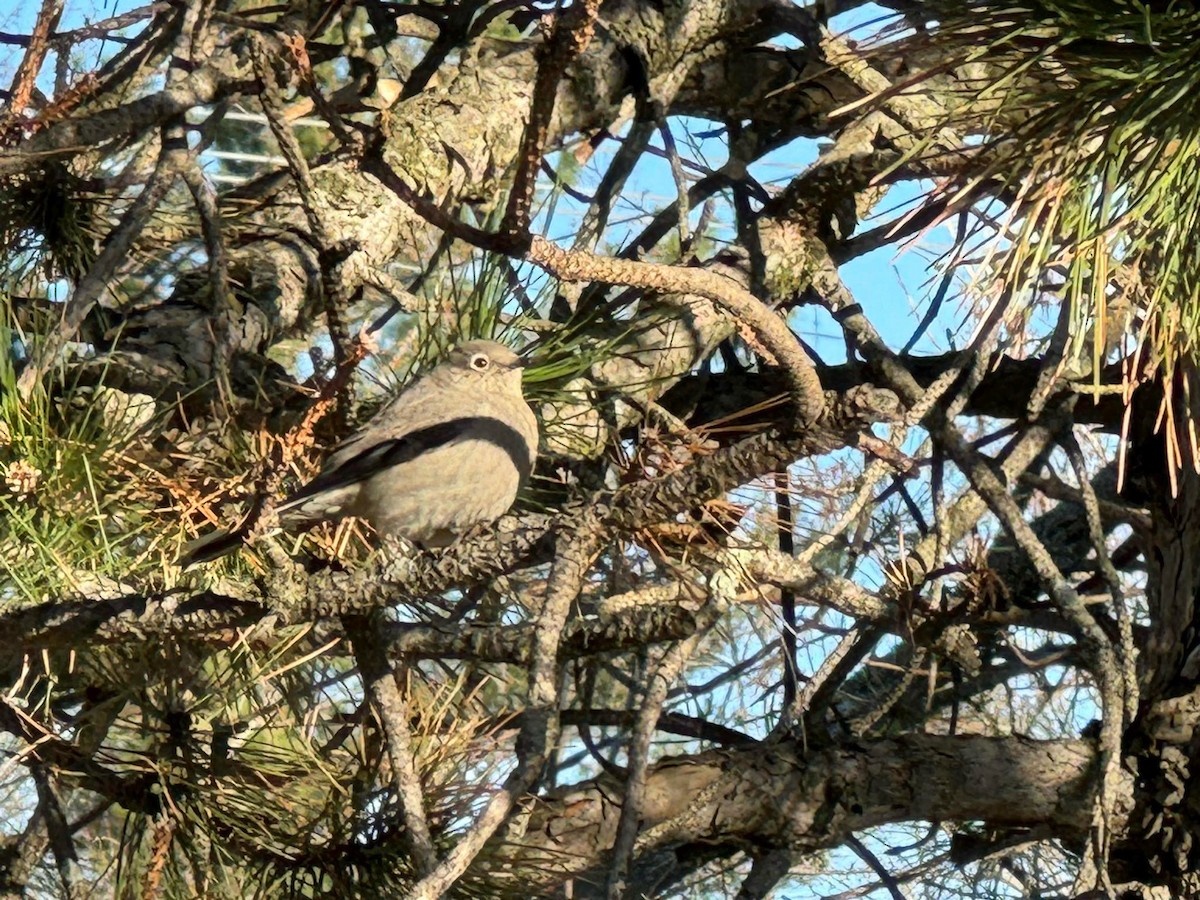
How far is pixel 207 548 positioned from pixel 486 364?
1.03m

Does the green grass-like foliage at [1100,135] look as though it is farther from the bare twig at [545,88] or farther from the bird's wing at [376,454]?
the bird's wing at [376,454]

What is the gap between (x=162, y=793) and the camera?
2.75 meters

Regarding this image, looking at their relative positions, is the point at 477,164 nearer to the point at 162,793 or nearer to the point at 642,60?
the point at 642,60

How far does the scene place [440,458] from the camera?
394cm

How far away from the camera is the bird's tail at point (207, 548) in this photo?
8.65 ft

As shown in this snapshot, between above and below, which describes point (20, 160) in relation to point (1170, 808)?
above

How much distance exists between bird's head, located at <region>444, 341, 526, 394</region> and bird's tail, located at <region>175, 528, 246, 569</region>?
0.89 m

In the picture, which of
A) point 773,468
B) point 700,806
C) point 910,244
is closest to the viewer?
point 773,468

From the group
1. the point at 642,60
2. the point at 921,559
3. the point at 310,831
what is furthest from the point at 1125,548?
the point at 310,831

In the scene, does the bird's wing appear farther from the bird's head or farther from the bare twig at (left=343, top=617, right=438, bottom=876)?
the bare twig at (left=343, top=617, right=438, bottom=876)

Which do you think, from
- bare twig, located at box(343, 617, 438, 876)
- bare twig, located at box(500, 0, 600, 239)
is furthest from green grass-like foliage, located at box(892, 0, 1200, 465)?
bare twig, located at box(343, 617, 438, 876)

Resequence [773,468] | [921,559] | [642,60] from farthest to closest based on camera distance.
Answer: [642,60] → [921,559] → [773,468]

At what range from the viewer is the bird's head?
3.47 metres

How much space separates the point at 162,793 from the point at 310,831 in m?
0.27
